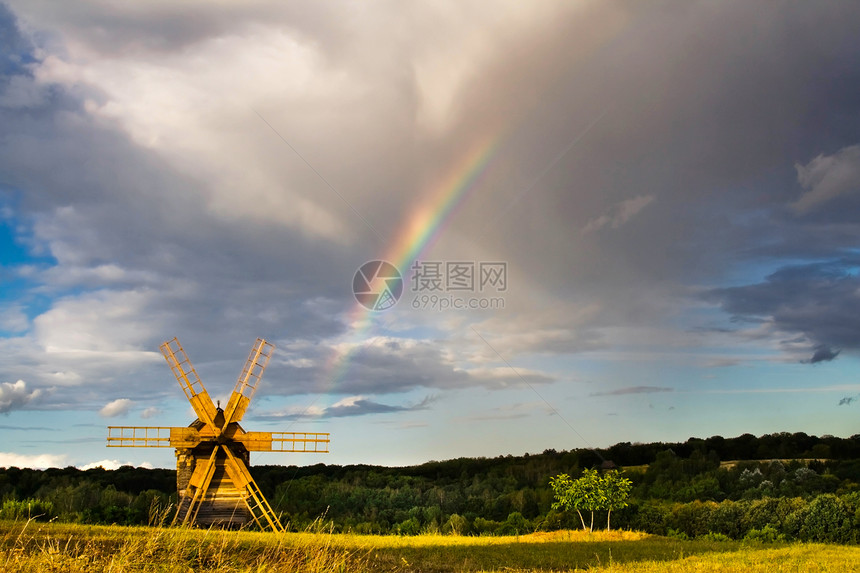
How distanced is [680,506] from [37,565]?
38.4m

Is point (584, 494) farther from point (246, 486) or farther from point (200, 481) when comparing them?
point (200, 481)

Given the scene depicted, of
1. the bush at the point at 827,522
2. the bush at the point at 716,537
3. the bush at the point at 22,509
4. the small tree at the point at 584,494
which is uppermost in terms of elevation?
the bush at the point at 22,509

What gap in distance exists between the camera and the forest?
33.7m

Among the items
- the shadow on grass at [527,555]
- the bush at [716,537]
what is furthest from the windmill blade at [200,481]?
the bush at [716,537]

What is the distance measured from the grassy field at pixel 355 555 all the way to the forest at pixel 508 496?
4061mm

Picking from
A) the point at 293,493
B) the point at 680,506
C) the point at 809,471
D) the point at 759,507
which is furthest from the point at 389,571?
the point at 809,471

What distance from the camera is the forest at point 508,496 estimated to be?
3369cm

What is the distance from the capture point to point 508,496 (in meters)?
52.2

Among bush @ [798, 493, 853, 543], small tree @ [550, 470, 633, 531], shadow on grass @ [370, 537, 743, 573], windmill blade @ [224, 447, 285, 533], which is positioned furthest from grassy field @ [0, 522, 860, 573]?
windmill blade @ [224, 447, 285, 533]

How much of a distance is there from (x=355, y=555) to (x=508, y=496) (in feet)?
113

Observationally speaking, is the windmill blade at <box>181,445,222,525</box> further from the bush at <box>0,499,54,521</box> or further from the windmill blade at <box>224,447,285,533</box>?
the bush at <box>0,499,54,521</box>

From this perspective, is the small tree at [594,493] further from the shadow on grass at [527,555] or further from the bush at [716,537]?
the shadow on grass at [527,555]

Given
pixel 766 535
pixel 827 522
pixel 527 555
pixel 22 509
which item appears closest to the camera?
pixel 527 555

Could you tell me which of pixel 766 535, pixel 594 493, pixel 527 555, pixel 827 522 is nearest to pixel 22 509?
pixel 527 555
